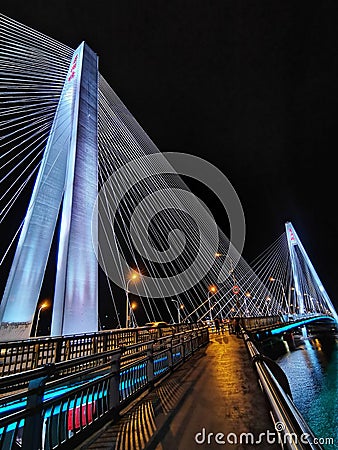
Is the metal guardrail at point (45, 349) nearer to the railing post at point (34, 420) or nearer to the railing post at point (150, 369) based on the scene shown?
the railing post at point (150, 369)

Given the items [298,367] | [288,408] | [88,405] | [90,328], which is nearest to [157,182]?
[90,328]

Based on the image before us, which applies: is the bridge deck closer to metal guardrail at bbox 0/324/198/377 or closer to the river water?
metal guardrail at bbox 0/324/198/377

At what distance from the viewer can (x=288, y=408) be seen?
1946 mm

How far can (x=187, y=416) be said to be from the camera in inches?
165

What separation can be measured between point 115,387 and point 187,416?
1.22m

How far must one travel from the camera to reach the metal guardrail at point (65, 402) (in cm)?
274

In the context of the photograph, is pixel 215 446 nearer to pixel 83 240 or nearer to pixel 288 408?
pixel 288 408

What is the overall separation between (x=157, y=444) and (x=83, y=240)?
27.1 ft

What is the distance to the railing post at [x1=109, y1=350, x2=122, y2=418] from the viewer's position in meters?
4.32

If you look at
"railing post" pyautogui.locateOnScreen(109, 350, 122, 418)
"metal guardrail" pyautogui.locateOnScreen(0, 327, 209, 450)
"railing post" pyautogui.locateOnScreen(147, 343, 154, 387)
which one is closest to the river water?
"railing post" pyautogui.locateOnScreen(147, 343, 154, 387)

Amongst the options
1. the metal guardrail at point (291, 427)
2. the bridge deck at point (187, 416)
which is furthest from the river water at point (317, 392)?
the metal guardrail at point (291, 427)

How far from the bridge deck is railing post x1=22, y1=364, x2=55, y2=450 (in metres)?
0.79

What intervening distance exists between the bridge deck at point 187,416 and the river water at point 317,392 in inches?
146

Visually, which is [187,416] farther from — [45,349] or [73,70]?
[73,70]
